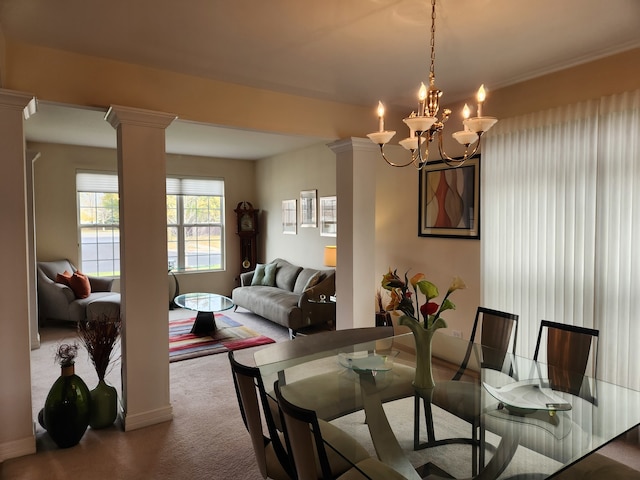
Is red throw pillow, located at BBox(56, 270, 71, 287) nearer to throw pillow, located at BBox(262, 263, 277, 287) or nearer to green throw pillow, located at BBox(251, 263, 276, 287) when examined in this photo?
green throw pillow, located at BBox(251, 263, 276, 287)

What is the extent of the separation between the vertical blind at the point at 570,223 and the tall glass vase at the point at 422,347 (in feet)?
4.75

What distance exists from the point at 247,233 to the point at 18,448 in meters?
5.37

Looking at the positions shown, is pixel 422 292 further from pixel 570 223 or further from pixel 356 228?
pixel 356 228

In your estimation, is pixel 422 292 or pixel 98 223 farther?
pixel 98 223

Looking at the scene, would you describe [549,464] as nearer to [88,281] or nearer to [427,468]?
[427,468]

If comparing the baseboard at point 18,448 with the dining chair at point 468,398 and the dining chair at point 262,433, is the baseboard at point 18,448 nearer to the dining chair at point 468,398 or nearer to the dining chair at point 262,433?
the dining chair at point 262,433

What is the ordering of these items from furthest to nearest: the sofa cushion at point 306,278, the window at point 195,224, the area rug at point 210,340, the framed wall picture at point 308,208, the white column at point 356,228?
the window at point 195,224 → the framed wall picture at point 308,208 → the sofa cushion at point 306,278 → the area rug at point 210,340 → the white column at point 356,228

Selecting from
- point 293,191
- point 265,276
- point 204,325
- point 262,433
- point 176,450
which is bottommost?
point 176,450

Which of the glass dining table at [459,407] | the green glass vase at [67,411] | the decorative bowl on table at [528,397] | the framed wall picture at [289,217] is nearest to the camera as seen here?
the glass dining table at [459,407]

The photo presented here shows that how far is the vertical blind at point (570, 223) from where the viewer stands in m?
2.72

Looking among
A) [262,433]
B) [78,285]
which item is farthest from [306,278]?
[262,433]

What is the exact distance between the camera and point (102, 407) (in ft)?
9.76

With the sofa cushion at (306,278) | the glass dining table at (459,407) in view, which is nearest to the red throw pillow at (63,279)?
the sofa cushion at (306,278)

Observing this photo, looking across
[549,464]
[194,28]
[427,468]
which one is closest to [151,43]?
[194,28]
